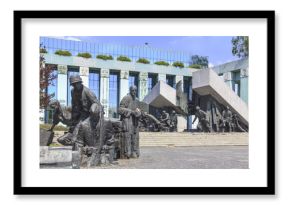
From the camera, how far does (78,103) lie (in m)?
5.28

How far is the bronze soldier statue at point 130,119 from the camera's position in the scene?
663 centimetres

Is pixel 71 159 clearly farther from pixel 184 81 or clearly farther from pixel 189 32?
pixel 184 81

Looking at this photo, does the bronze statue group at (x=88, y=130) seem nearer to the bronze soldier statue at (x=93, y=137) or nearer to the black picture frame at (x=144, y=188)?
the bronze soldier statue at (x=93, y=137)

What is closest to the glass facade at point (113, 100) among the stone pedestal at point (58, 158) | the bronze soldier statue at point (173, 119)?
the stone pedestal at point (58, 158)

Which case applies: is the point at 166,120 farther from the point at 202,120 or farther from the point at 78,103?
the point at 78,103

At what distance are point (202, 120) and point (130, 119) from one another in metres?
8.87

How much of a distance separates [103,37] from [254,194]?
8.42 ft

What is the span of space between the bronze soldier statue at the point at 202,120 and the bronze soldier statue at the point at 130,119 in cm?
840

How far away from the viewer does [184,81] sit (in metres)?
17.0

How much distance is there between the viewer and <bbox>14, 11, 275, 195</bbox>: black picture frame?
13.6 feet

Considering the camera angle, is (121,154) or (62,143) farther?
(121,154)

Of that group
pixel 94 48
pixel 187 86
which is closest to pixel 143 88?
pixel 187 86

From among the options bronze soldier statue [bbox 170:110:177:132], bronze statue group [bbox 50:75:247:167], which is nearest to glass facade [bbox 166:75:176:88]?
bronze soldier statue [bbox 170:110:177:132]
